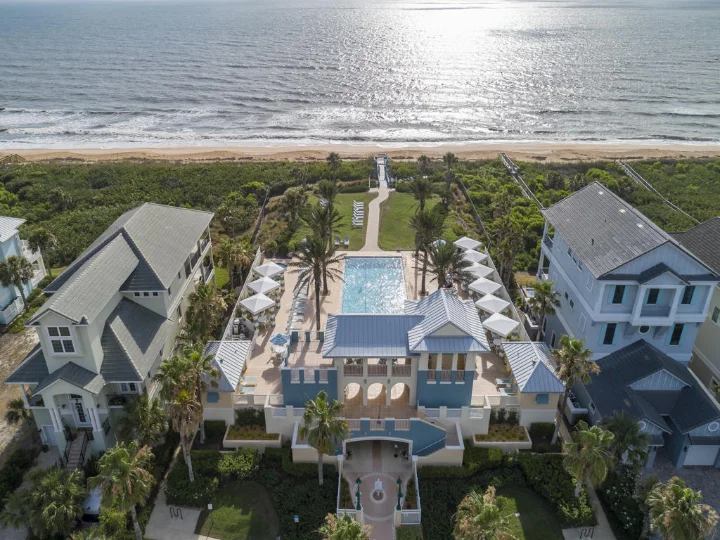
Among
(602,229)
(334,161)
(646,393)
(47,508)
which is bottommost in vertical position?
(47,508)

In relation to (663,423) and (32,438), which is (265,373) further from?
(663,423)

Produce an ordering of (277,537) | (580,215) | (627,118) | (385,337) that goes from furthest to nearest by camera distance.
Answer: (627,118)
(580,215)
(385,337)
(277,537)

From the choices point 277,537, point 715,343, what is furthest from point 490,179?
point 277,537

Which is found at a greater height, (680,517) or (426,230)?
(426,230)

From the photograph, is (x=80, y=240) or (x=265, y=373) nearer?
(x=265, y=373)

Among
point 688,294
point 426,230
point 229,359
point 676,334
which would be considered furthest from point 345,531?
point 426,230

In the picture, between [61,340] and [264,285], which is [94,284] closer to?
[61,340]
